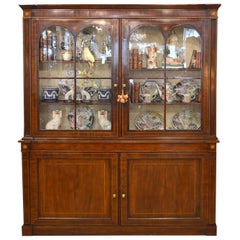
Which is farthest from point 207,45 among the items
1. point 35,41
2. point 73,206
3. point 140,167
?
point 73,206

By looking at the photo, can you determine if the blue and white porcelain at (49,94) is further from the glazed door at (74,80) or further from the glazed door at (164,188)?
the glazed door at (164,188)

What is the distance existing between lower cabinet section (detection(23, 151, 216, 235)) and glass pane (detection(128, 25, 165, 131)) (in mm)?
377

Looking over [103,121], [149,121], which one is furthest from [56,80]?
[149,121]

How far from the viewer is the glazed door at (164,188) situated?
16.6 feet

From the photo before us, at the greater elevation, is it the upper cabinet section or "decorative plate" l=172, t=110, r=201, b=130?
the upper cabinet section

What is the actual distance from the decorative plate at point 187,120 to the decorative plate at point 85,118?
2.81 feet

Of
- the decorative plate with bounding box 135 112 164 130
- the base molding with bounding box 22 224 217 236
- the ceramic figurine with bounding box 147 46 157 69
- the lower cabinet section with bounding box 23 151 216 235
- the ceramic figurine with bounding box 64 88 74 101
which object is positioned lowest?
the base molding with bounding box 22 224 217 236

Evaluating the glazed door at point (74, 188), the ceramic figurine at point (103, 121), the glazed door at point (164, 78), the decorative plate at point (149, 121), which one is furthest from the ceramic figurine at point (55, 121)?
the decorative plate at point (149, 121)

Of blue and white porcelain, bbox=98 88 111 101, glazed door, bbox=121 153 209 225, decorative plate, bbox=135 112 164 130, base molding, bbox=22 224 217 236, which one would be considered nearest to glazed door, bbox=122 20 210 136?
decorative plate, bbox=135 112 164 130

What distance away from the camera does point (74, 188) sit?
201 inches

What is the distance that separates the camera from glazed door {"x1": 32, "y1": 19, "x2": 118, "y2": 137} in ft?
16.6

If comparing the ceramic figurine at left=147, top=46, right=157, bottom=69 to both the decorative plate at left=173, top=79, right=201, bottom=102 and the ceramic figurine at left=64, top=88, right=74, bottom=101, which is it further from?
the ceramic figurine at left=64, top=88, right=74, bottom=101

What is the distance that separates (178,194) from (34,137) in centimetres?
157

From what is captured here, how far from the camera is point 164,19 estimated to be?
16.4 feet
